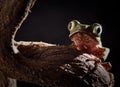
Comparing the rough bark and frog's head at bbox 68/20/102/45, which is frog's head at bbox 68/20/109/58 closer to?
frog's head at bbox 68/20/102/45

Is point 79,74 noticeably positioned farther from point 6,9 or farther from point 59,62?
point 6,9

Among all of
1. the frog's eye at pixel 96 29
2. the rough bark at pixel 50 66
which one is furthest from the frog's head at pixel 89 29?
the rough bark at pixel 50 66

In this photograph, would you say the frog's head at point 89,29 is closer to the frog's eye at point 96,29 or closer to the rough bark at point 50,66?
the frog's eye at point 96,29

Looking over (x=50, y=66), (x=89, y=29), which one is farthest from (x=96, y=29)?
(x=50, y=66)

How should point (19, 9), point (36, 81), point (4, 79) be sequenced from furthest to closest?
1. point (4, 79)
2. point (36, 81)
3. point (19, 9)

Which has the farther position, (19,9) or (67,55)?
(67,55)

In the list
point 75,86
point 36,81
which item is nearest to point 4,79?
point 36,81

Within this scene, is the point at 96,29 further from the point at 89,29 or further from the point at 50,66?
the point at 50,66

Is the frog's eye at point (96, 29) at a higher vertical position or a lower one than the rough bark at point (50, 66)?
higher
